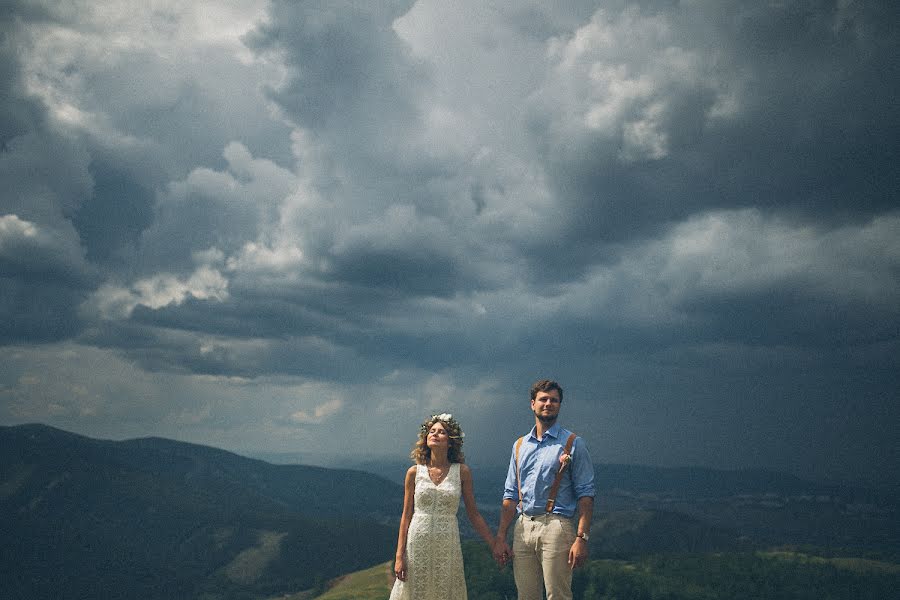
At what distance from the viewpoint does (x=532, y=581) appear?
10930 millimetres

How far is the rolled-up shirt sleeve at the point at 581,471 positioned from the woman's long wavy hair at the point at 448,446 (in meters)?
2.01

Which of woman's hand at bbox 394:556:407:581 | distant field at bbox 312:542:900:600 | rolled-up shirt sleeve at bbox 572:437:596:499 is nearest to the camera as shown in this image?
rolled-up shirt sleeve at bbox 572:437:596:499

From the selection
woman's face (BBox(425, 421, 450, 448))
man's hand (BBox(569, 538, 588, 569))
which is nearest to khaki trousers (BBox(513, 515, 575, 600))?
man's hand (BBox(569, 538, 588, 569))

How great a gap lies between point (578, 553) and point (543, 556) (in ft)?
2.06

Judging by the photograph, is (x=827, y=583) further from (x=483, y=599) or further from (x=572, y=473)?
(x=572, y=473)

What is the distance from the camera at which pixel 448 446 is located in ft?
38.8

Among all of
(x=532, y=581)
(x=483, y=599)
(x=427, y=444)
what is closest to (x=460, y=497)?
(x=427, y=444)

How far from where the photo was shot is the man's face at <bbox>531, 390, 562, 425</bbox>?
1095 centimetres

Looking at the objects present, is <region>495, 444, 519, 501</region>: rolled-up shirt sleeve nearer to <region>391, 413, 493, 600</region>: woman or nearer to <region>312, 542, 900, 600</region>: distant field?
<region>391, 413, 493, 600</region>: woman

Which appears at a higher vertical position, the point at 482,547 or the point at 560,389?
the point at 560,389

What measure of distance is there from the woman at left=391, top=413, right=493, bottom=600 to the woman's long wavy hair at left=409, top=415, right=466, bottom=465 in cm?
2

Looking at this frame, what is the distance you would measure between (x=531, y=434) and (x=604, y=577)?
180590 millimetres

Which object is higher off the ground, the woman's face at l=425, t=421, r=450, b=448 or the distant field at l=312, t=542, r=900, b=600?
the woman's face at l=425, t=421, r=450, b=448

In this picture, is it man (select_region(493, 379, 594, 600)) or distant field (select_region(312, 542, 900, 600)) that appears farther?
distant field (select_region(312, 542, 900, 600))
